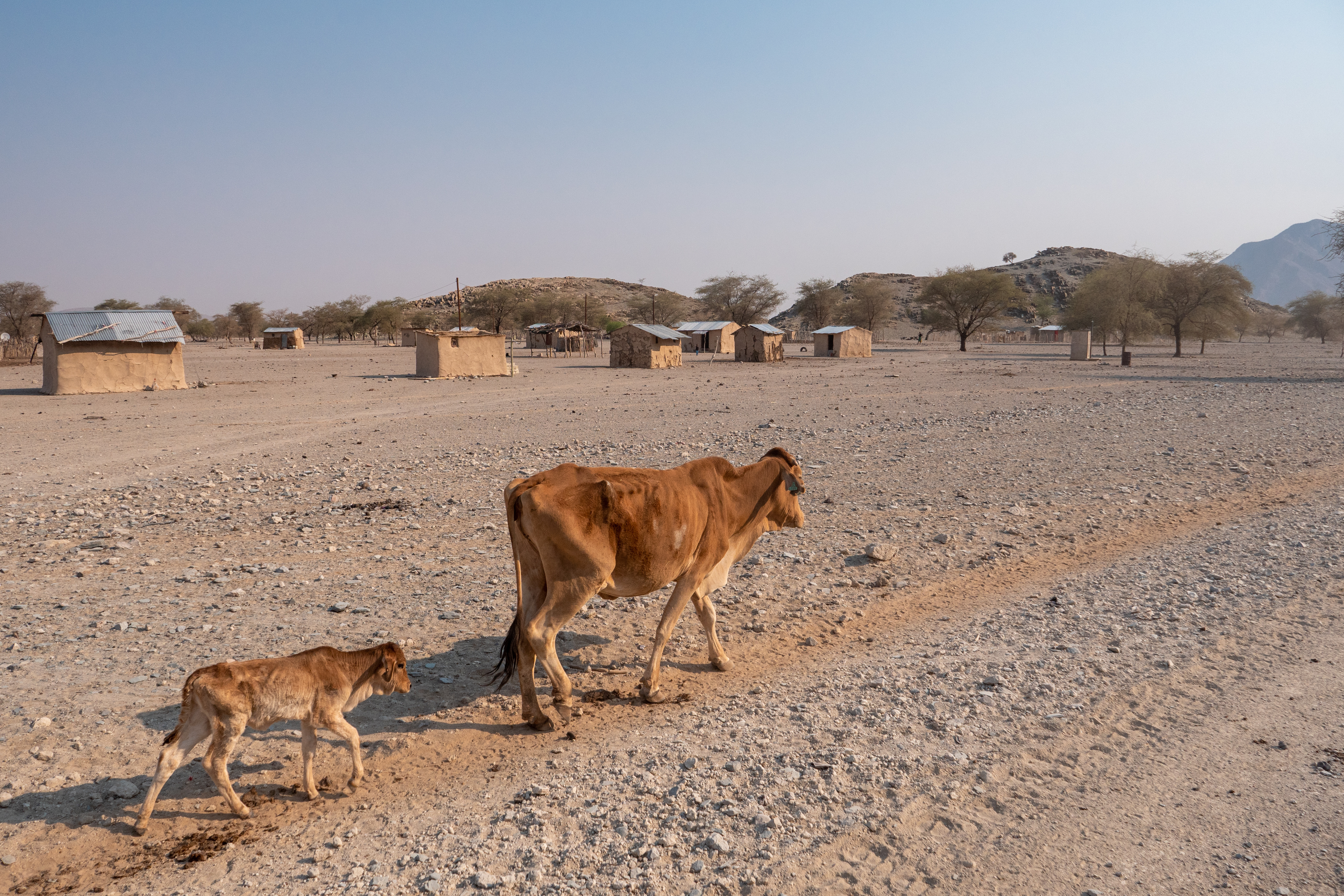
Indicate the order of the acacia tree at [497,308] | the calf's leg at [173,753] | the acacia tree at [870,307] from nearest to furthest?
the calf's leg at [173,753] → the acacia tree at [870,307] → the acacia tree at [497,308]

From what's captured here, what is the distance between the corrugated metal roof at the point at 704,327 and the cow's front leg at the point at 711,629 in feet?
202

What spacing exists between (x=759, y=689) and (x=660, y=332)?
1700 inches

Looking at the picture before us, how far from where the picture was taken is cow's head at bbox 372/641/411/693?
4895 millimetres

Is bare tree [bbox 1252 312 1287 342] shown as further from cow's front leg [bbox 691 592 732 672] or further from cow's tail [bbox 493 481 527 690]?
cow's tail [bbox 493 481 527 690]

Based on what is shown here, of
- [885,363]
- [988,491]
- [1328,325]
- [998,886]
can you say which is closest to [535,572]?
[998,886]

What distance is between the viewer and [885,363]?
1906 inches

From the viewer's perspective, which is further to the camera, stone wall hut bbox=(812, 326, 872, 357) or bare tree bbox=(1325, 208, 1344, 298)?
stone wall hut bbox=(812, 326, 872, 357)

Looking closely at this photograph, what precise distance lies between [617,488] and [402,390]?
89.8 ft

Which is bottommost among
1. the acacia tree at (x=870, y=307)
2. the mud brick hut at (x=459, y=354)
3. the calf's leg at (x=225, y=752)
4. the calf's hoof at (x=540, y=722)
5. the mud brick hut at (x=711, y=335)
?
the calf's hoof at (x=540, y=722)

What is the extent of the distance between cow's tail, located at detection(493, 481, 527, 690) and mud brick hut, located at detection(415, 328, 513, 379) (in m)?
33.1

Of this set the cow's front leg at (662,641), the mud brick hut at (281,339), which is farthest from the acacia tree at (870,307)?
the cow's front leg at (662,641)

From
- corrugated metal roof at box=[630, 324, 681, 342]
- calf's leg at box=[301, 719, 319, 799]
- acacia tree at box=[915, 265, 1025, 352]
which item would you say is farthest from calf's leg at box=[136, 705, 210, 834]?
acacia tree at box=[915, 265, 1025, 352]

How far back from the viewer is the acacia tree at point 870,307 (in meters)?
91.8

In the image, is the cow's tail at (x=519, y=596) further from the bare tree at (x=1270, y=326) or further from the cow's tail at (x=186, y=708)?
the bare tree at (x=1270, y=326)
